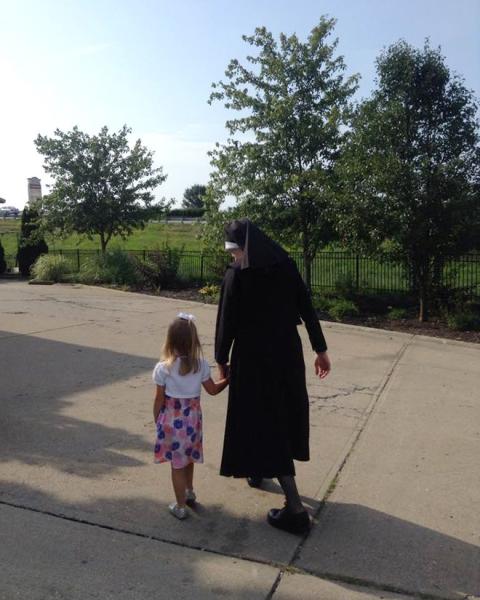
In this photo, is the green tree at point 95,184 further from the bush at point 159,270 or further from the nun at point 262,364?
the nun at point 262,364

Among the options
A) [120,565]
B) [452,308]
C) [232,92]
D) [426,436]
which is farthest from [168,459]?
[232,92]

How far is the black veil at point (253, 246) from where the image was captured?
3.66m

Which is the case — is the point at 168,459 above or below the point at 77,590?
above

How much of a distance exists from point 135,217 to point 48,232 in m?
2.62

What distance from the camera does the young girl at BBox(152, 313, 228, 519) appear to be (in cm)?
372

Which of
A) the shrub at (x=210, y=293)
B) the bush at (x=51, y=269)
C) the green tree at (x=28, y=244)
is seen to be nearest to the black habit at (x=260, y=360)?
the shrub at (x=210, y=293)

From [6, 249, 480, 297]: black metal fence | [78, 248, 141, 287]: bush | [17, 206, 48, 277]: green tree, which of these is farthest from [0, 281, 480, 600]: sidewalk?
[17, 206, 48, 277]: green tree

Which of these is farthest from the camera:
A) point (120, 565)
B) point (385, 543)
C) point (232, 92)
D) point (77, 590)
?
point (232, 92)

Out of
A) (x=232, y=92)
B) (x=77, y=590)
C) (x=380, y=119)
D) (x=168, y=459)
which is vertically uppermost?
(x=232, y=92)

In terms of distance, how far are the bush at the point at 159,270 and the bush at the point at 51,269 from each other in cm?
294

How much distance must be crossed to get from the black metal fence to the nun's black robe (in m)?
8.33

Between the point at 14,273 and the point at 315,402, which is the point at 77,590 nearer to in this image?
the point at 315,402

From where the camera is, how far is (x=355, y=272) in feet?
46.9

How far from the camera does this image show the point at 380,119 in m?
11.1
